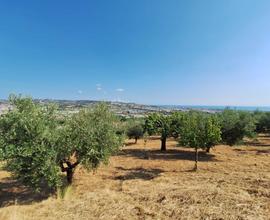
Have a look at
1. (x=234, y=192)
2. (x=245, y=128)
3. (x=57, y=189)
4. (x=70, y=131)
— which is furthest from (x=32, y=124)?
(x=245, y=128)

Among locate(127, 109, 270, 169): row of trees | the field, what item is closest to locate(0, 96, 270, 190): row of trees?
the field

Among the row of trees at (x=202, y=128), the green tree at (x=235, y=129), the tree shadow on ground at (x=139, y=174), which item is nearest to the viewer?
the tree shadow on ground at (x=139, y=174)

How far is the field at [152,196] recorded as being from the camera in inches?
549

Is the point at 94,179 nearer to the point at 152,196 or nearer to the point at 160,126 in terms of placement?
the point at 152,196

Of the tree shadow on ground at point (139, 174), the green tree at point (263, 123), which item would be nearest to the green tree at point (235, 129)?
the tree shadow on ground at point (139, 174)

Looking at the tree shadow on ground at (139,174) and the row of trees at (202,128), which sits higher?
the row of trees at (202,128)

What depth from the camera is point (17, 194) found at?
18.2 m

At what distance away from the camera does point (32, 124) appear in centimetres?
1620

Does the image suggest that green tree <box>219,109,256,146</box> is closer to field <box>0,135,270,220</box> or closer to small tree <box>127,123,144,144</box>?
field <box>0,135,270,220</box>

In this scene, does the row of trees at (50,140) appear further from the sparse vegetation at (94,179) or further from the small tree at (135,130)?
the small tree at (135,130)

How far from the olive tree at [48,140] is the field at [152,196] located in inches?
65.9

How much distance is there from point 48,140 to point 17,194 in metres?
4.87

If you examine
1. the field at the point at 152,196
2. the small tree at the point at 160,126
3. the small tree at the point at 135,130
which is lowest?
the field at the point at 152,196

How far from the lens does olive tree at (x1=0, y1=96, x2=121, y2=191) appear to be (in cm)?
1602
